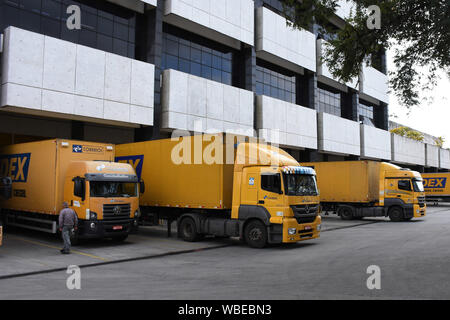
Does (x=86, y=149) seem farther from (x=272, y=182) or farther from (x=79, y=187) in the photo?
(x=272, y=182)

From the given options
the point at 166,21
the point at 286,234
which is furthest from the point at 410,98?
the point at 166,21

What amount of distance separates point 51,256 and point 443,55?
1352 cm

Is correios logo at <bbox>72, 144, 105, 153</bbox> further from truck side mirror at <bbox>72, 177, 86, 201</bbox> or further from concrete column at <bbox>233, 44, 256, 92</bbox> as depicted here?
concrete column at <bbox>233, 44, 256, 92</bbox>

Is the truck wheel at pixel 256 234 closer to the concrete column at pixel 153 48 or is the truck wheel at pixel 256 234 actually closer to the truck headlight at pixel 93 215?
the truck headlight at pixel 93 215

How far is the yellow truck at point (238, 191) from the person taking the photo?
547 inches

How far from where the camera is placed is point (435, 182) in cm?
4097

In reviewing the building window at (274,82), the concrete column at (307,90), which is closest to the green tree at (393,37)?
the building window at (274,82)

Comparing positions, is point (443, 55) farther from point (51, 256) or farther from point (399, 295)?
point (51, 256)

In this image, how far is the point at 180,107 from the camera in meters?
23.9

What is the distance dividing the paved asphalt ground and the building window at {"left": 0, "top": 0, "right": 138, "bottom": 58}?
10194 millimetres

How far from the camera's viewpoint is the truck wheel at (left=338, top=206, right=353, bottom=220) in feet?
83.9

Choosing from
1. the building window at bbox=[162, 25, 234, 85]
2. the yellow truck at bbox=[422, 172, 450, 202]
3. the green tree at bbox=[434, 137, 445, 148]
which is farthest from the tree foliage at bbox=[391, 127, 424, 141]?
the building window at bbox=[162, 25, 234, 85]

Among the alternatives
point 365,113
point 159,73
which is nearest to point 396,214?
point 159,73

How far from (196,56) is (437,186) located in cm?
2907
